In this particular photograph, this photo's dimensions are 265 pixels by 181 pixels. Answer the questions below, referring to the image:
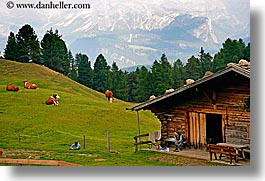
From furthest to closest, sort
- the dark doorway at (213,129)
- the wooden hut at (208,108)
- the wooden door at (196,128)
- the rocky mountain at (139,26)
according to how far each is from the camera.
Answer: the dark doorway at (213,129) < the wooden door at (196,128) < the wooden hut at (208,108) < the rocky mountain at (139,26)

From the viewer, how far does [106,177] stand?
14914 millimetres

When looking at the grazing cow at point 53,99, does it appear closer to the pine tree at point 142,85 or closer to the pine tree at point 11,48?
the pine tree at point 11,48

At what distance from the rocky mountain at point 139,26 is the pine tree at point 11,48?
130 millimetres

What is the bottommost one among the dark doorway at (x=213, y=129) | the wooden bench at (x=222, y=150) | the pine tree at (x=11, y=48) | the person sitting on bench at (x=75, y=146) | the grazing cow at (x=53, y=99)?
the wooden bench at (x=222, y=150)

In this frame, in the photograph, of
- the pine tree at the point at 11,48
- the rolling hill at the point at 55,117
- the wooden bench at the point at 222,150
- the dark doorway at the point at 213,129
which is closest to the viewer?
the wooden bench at the point at 222,150

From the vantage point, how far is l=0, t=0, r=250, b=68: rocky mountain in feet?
50.2

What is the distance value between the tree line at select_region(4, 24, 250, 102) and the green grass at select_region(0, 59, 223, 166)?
0.55 feet

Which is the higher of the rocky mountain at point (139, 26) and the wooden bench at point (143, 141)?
the rocky mountain at point (139, 26)

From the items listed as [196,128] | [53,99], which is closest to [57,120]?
[53,99]

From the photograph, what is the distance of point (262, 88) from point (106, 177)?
3.15m

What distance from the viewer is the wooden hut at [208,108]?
15.4 meters

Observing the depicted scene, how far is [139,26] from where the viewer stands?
15.8 m

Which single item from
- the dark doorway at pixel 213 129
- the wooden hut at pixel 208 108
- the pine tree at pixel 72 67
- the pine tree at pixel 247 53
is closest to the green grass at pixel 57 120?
the pine tree at pixel 72 67

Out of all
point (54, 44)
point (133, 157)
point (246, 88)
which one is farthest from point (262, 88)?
point (54, 44)
